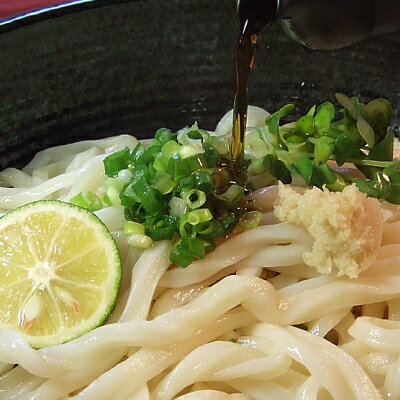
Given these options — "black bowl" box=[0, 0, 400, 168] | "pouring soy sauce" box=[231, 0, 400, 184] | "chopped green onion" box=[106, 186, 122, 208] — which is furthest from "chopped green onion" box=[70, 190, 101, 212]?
"black bowl" box=[0, 0, 400, 168]

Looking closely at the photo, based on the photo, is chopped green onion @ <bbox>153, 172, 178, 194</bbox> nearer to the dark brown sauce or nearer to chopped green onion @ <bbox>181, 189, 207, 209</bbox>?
chopped green onion @ <bbox>181, 189, 207, 209</bbox>

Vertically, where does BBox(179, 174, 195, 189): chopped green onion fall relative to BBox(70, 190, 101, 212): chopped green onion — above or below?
above

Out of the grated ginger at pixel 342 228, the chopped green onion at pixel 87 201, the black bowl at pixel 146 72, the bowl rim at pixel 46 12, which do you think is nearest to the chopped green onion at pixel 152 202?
the chopped green onion at pixel 87 201

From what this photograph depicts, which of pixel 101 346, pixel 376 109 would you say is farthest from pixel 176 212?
pixel 376 109

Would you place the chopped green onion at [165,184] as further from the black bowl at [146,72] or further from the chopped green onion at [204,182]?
the black bowl at [146,72]

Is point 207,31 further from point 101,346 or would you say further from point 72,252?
point 101,346

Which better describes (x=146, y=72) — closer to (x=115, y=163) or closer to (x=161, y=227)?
(x=115, y=163)
